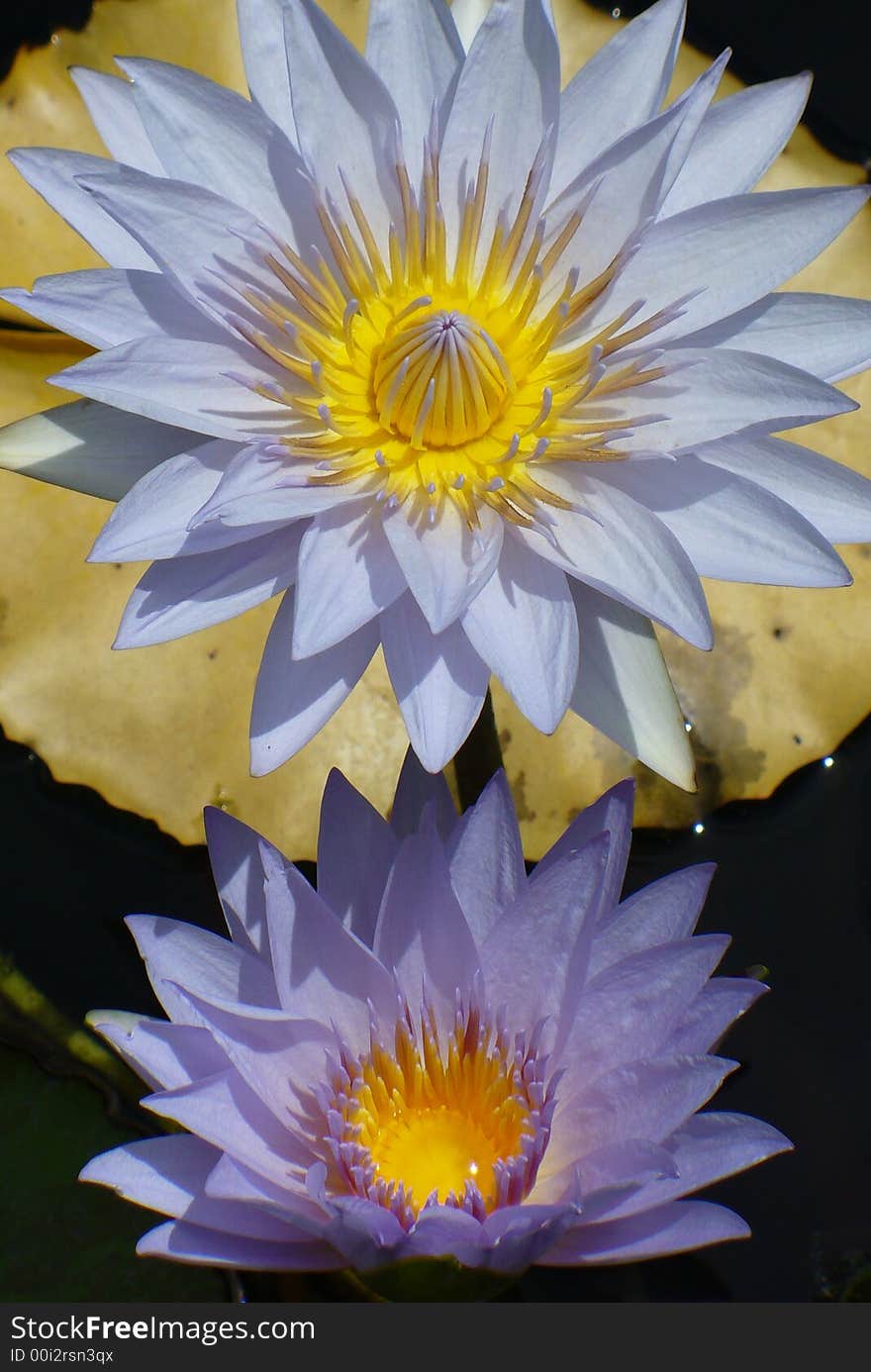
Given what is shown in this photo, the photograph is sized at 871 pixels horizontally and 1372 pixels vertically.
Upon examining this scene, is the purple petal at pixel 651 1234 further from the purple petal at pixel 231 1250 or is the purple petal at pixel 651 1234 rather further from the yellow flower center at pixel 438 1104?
the purple petal at pixel 231 1250

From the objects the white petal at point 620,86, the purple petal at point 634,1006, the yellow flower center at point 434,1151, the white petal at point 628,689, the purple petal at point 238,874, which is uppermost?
the white petal at point 620,86

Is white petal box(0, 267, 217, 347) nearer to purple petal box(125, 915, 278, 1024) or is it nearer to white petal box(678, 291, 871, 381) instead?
white petal box(678, 291, 871, 381)

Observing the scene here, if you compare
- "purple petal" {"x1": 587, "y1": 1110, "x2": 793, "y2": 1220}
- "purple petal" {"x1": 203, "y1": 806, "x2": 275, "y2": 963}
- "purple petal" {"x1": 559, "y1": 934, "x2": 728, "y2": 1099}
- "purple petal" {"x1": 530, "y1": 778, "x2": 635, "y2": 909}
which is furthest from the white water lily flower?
"purple petal" {"x1": 587, "y1": 1110, "x2": 793, "y2": 1220}

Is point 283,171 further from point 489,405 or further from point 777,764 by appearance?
point 777,764

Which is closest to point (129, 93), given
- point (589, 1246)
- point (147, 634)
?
point (147, 634)

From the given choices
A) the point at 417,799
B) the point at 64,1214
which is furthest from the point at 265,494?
the point at 64,1214

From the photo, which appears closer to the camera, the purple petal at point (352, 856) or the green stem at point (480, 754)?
the purple petal at point (352, 856)

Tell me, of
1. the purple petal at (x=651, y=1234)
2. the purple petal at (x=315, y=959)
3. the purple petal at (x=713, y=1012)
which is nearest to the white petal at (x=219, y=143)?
the purple petal at (x=315, y=959)
